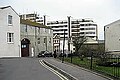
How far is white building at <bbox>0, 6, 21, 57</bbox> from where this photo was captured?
59406mm

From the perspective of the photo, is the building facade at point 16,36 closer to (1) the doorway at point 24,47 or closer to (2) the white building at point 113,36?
(1) the doorway at point 24,47

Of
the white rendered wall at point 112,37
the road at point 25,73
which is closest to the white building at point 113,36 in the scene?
the white rendered wall at point 112,37

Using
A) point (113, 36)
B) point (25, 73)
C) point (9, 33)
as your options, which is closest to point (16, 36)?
point (9, 33)

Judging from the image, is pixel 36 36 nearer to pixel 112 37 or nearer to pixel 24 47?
pixel 24 47

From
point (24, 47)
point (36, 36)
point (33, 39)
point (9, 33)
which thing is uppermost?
point (9, 33)

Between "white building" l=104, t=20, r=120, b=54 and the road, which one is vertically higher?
"white building" l=104, t=20, r=120, b=54

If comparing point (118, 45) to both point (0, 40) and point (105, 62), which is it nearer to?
point (0, 40)

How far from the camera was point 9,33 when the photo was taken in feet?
202

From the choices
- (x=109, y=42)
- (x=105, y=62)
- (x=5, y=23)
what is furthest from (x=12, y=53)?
(x=105, y=62)

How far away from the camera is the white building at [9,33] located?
59.4m

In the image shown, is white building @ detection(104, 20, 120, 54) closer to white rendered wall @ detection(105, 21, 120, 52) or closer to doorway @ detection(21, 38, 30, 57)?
white rendered wall @ detection(105, 21, 120, 52)

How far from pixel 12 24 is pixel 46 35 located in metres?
20.4

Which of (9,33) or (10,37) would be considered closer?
(9,33)

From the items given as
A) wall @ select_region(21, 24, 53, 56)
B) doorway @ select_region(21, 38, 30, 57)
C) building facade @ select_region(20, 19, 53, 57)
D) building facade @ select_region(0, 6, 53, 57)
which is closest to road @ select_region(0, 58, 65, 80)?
building facade @ select_region(0, 6, 53, 57)
